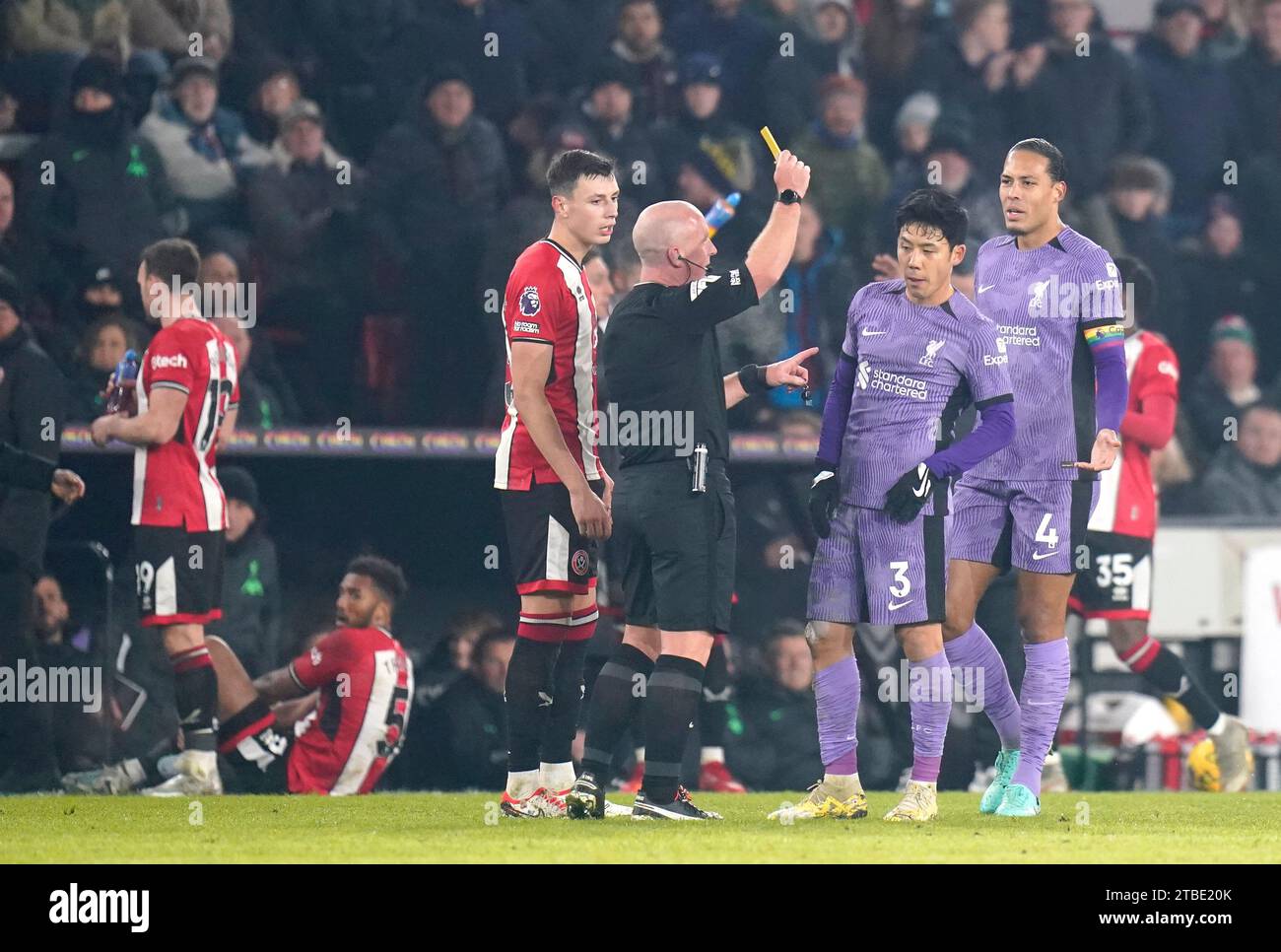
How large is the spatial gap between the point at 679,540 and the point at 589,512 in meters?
0.31

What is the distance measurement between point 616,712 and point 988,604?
3615 mm

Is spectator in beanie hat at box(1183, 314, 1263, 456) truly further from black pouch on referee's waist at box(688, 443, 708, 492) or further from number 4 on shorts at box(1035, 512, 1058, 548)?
black pouch on referee's waist at box(688, 443, 708, 492)

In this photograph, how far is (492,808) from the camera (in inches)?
281

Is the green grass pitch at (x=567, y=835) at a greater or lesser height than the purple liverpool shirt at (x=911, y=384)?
lesser

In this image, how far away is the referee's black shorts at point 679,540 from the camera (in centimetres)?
682

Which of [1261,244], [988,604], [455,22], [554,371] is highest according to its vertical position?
[455,22]

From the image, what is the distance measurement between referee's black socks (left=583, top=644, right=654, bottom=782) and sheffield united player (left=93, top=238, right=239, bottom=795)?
216 cm

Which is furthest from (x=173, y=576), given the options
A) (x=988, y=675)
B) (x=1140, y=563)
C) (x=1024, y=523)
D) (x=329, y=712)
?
(x=1140, y=563)

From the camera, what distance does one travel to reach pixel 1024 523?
297 inches

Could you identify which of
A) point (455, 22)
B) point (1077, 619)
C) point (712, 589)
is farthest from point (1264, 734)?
point (455, 22)

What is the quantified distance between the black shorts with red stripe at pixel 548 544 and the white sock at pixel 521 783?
2.04 feet

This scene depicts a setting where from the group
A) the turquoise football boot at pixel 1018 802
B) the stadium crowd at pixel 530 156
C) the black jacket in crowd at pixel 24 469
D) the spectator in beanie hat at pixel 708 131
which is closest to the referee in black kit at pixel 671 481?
the turquoise football boot at pixel 1018 802

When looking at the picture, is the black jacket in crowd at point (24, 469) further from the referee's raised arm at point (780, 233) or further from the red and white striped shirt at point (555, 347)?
the referee's raised arm at point (780, 233)
